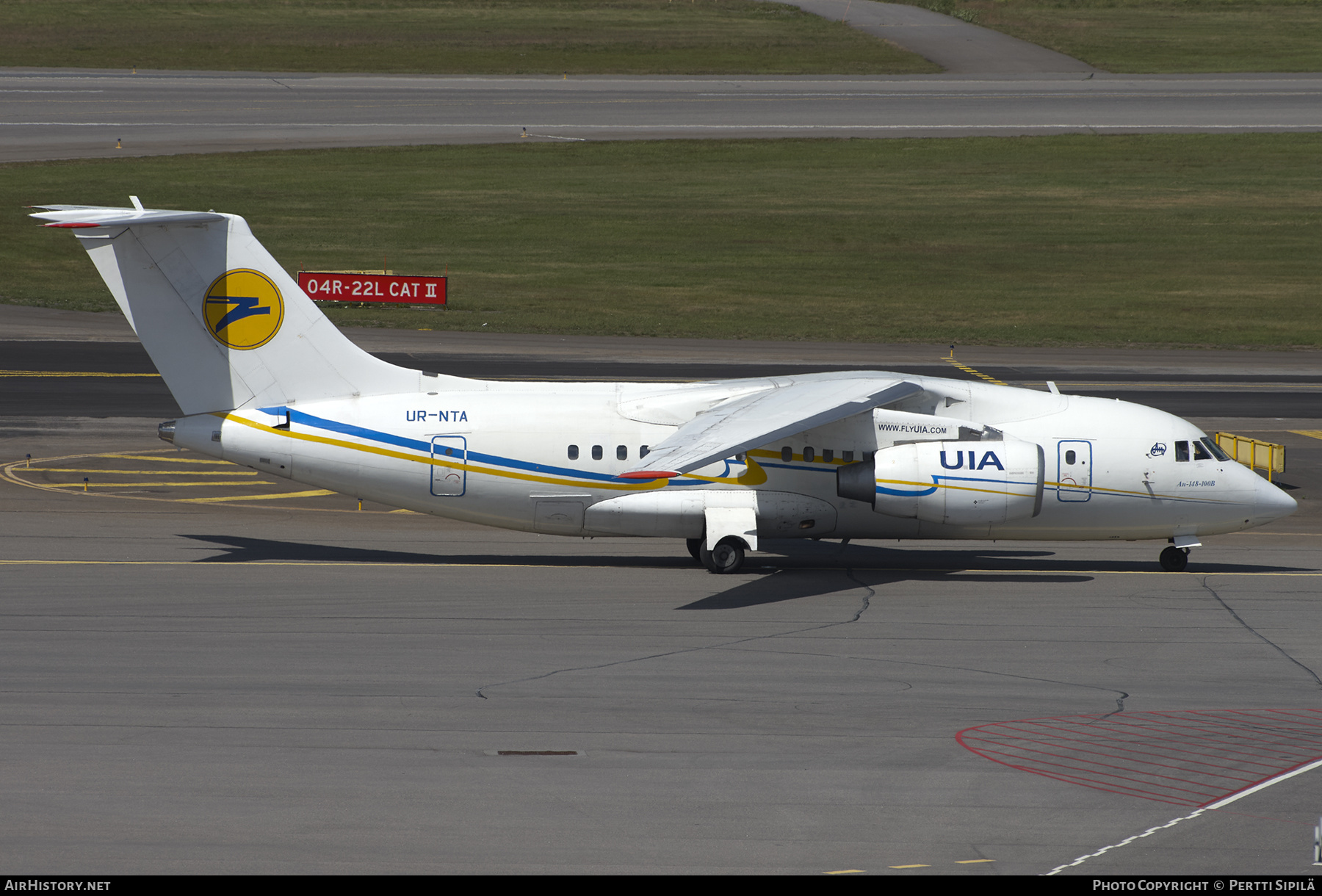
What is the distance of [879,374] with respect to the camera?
80.8 ft

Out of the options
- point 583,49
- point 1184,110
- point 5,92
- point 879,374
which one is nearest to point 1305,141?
point 1184,110

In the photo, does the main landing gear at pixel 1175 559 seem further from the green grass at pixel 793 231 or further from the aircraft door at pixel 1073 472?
the green grass at pixel 793 231

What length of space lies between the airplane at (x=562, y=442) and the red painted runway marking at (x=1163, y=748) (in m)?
7.34

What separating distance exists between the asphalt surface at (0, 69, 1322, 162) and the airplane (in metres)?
54.4

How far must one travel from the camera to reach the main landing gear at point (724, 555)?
2344 cm

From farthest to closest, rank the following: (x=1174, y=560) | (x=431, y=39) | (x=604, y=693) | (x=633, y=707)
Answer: (x=431, y=39) < (x=1174, y=560) < (x=604, y=693) < (x=633, y=707)

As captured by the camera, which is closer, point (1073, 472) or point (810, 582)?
point (810, 582)

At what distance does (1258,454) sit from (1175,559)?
869cm

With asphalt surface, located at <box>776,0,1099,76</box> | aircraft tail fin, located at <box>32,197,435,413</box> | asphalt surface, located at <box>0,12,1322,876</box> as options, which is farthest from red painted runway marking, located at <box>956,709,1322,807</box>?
asphalt surface, located at <box>776,0,1099,76</box>


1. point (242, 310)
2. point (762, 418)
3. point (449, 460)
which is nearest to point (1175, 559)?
point (762, 418)

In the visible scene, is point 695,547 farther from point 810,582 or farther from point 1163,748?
point 1163,748

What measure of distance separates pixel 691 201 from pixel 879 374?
45.6 m

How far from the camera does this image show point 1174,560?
24547 mm

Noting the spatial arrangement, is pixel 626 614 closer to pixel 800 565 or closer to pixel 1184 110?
pixel 800 565
